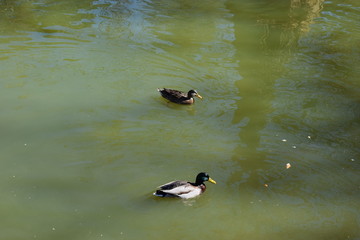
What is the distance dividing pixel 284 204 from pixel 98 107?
4.71 meters

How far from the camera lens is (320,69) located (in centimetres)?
1288

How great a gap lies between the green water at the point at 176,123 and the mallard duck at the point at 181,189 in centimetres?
15

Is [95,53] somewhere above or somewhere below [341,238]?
above

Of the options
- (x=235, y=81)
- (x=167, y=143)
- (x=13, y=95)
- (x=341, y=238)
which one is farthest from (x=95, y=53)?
(x=341, y=238)

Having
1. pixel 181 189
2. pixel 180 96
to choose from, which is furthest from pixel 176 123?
pixel 181 189

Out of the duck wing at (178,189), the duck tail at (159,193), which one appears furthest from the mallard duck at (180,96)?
the duck tail at (159,193)

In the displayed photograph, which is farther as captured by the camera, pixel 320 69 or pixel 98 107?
pixel 320 69

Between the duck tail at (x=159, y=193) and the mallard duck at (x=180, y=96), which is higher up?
the mallard duck at (x=180, y=96)

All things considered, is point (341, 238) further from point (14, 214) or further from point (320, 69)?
point (320, 69)

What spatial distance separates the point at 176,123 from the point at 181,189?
8.73ft

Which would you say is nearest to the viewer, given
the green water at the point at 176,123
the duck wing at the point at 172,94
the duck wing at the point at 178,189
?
the green water at the point at 176,123

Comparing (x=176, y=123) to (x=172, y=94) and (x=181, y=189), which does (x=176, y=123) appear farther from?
(x=181, y=189)

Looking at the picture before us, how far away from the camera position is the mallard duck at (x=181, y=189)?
8031 millimetres

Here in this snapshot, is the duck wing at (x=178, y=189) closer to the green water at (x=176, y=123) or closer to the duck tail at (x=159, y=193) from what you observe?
the duck tail at (x=159, y=193)
